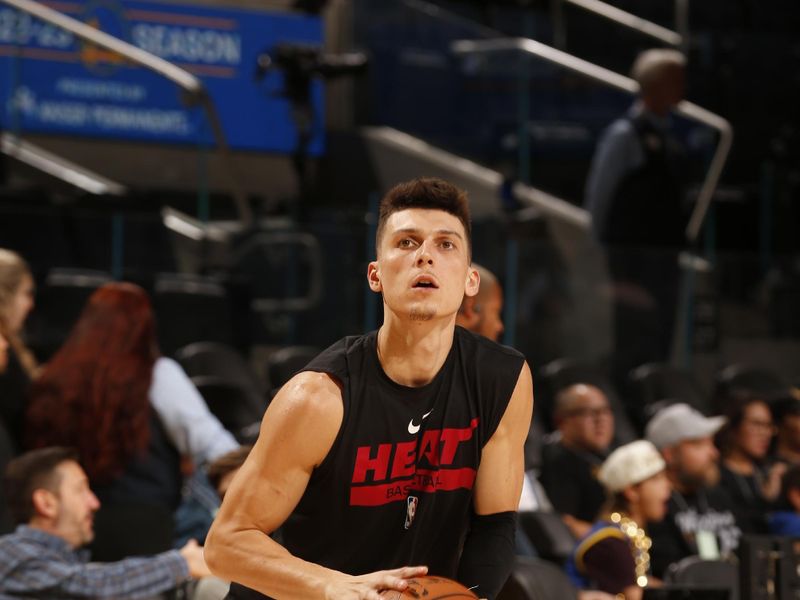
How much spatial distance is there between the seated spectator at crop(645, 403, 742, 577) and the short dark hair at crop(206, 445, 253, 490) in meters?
2.31

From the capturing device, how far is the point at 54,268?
7.57 metres

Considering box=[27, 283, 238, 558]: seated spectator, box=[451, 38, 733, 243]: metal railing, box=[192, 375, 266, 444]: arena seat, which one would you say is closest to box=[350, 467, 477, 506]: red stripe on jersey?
box=[27, 283, 238, 558]: seated spectator

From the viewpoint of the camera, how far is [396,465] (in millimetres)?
3031

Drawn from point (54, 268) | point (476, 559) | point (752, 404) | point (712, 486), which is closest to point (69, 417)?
point (54, 268)

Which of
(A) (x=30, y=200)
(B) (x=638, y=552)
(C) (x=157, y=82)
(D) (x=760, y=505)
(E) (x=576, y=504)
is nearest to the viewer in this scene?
(B) (x=638, y=552)

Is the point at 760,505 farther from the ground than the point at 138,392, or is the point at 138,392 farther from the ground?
the point at 138,392

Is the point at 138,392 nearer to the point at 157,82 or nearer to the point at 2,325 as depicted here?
the point at 2,325

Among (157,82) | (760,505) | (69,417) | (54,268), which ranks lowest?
(760,505)

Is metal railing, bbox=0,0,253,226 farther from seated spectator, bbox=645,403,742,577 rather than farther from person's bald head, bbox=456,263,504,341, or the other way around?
person's bald head, bbox=456,263,504,341

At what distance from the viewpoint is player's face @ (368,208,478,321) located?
299cm

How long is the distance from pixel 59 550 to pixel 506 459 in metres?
2.12

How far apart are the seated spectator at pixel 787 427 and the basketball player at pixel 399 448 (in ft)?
17.4

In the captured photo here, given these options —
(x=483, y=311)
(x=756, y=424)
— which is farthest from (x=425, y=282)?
(x=756, y=424)

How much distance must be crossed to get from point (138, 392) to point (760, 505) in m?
3.45
